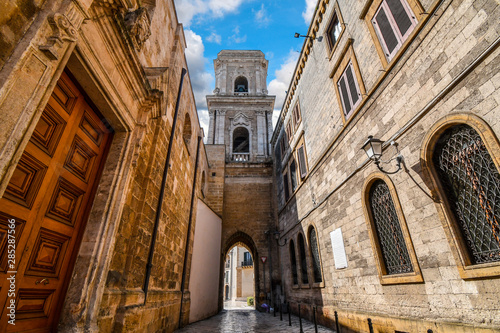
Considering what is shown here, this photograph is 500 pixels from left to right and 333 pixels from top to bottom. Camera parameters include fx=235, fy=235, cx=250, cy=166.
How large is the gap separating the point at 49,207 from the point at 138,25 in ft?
9.34

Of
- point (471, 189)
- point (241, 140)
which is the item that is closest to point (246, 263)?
point (241, 140)

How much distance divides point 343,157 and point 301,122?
3907 mm

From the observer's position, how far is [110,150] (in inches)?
137

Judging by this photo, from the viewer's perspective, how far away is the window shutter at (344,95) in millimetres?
6187

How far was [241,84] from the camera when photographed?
870 inches

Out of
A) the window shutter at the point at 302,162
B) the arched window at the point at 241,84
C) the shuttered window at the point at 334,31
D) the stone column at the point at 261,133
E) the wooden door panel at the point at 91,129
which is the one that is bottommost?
the wooden door panel at the point at 91,129

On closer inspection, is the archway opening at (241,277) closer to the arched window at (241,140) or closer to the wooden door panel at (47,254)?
the arched window at (241,140)

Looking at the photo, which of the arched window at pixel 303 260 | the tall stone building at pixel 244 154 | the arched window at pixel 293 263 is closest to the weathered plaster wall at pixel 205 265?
the tall stone building at pixel 244 154

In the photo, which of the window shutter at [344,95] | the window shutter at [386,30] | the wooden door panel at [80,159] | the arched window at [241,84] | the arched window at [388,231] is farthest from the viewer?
the arched window at [241,84]

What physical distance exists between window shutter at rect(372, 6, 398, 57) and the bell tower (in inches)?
432

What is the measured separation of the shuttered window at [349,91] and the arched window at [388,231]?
2109 mm

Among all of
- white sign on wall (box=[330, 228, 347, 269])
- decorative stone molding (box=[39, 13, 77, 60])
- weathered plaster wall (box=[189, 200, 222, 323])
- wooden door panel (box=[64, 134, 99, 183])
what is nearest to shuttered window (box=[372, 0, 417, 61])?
white sign on wall (box=[330, 228, 347, 269])

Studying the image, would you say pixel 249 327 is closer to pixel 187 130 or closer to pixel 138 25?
pixel 187 130

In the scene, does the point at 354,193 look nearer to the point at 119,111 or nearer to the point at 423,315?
the point at 423,315
